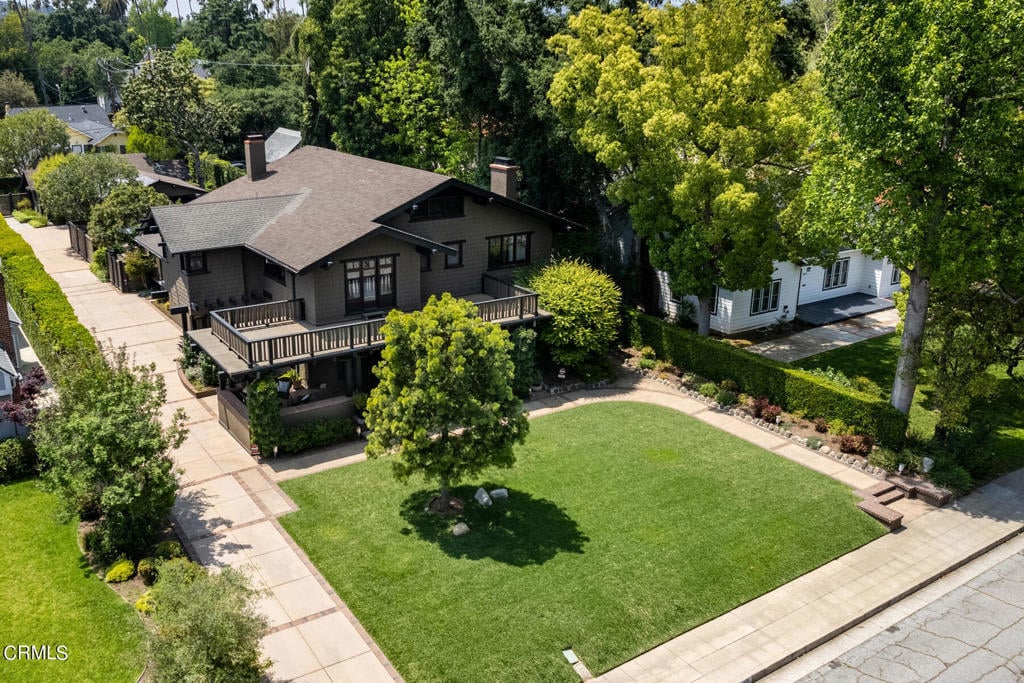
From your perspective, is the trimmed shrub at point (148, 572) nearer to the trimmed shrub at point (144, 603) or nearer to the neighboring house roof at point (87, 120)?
the trimmed shrub at point (144, 603)

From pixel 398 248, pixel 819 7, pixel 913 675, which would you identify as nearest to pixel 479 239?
pixel 398 248

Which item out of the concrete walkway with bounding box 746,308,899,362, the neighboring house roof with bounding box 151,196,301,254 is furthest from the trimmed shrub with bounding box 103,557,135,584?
the concrete walkway with bounding box 746,308,899,362

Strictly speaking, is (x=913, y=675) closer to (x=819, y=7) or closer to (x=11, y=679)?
(x=11, y=679)

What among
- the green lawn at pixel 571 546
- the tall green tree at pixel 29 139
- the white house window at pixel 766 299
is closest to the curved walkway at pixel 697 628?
the green lawn at pixel 571 546

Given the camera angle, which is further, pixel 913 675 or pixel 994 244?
pixel 994 244

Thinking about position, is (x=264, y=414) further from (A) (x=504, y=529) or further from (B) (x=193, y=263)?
(B) (x=193, y=263)
